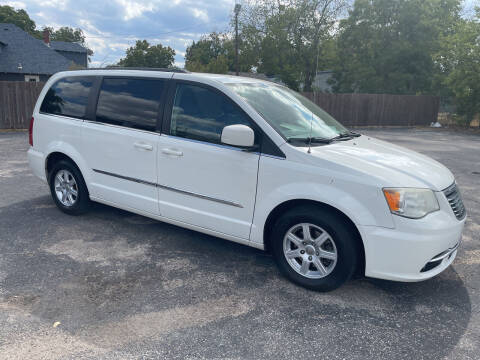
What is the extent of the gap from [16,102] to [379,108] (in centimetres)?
1964

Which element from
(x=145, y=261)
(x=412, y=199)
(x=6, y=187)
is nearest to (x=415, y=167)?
(x=412, y=199)

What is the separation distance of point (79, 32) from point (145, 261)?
116m

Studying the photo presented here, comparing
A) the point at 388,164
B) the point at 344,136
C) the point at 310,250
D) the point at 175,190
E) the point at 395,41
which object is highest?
the point at 395,41

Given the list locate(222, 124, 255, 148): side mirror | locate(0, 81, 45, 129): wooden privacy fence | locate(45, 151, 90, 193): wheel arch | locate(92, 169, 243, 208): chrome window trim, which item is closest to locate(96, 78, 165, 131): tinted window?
locate(92, 169, 243, 208): chrome window trim

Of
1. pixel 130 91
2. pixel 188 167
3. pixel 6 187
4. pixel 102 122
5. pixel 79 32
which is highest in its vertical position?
pixel 79 32

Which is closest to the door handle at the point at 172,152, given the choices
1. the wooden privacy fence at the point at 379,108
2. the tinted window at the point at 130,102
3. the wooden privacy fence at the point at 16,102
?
the tinted window at the point at 130,102

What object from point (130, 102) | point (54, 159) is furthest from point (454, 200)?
point (54, 159)

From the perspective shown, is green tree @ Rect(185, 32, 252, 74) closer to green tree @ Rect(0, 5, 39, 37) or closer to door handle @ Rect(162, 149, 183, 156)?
green tree @ Rect(0, 5, 39, 37)

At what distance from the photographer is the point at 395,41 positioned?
103 feet

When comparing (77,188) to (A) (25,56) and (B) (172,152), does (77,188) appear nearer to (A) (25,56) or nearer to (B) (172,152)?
(B) (172,152)

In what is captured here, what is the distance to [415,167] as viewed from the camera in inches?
139

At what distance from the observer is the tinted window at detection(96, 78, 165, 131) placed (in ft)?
14.2

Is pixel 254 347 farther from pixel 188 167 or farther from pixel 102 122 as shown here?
pixel 102 122

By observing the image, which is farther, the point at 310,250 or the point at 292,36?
the point at 292,36
